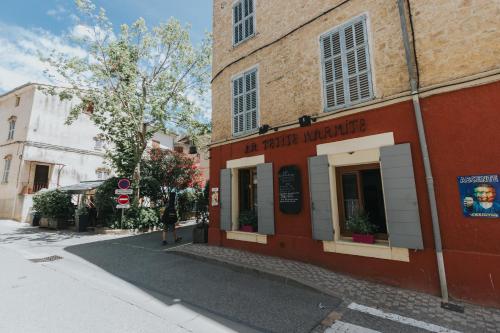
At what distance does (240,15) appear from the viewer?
923 centimetres

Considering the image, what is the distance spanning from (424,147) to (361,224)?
6.71 ft

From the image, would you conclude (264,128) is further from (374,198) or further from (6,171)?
(6,171)

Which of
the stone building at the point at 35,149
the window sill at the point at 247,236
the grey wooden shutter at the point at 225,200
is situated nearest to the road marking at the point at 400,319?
the window sill at the point at 247,236

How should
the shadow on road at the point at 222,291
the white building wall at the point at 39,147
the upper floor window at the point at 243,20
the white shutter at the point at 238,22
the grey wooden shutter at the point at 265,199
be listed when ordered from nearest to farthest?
1. the shadow on road at the point at 222,291
2. the grey wooden shutter at the point at 265,199
3. the upper floor window at the point at 243,20
4. the white shutter at the point at 238,22
5. the white building wall at the point at 39,147

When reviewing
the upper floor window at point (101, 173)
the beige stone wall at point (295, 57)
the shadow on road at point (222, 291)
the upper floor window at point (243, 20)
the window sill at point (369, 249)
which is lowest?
the shadow on road at point (222, 291)

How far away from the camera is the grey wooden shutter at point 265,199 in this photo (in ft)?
23.2

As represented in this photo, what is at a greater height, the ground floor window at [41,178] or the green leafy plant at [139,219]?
the ground floor window at [41,178]

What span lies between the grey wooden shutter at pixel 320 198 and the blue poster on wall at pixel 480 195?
2.47 m

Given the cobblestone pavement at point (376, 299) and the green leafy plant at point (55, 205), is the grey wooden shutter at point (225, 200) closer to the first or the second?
the cobblestone pavement at point (376, 299)

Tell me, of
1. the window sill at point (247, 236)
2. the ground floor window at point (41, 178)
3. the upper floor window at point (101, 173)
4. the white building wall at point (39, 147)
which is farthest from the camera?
the upper floor window at point (101, 173)

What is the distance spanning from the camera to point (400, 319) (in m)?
3.78

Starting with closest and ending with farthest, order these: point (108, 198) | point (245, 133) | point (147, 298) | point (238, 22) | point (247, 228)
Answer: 1. point (147, 298)
2. point (247, 228)
3. point (245, 133)
4. point (238, 22)
5. point (108, 198)

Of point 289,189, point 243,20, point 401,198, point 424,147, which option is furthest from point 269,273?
point 243,20

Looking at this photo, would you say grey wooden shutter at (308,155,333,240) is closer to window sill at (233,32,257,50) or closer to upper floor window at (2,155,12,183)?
window sill at (233,32,257,50)
